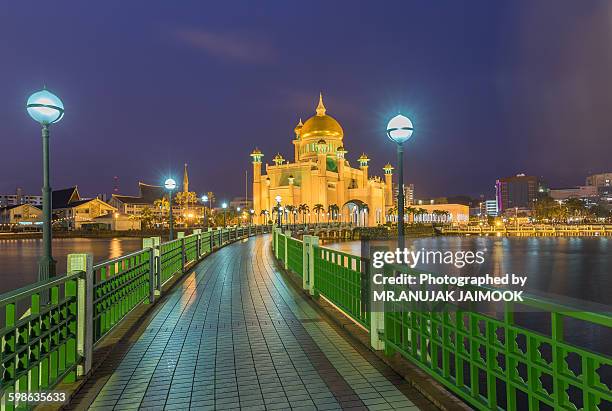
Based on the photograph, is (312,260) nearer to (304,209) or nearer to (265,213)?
(304,209)

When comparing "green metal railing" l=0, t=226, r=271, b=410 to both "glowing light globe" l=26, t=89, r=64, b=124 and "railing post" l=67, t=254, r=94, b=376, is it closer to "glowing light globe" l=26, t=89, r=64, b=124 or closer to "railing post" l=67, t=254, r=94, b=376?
"railing post" l=67, t=254, r=94, b=376

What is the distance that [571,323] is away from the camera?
59.8 feet

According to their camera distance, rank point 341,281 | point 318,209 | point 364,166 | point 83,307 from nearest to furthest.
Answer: point 83,307, point 341,281, point 318,209, point 364,166

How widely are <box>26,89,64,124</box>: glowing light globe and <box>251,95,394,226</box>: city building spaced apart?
266ft

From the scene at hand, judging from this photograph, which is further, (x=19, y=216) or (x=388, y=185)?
(x=388, y=185)

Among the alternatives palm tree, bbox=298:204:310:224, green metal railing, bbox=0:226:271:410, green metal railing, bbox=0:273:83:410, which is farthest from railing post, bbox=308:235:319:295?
palm tree, bbox=298:204:310:224

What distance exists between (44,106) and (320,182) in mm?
83588

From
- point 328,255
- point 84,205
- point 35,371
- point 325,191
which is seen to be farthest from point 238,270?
point 84,205

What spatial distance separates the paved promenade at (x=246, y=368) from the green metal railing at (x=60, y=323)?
0.45 meters

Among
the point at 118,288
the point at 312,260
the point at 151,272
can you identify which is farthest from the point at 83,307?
the point at 312,260

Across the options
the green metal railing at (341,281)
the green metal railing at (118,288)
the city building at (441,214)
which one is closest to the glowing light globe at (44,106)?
the green metal railing at (118,288)

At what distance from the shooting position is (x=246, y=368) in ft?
20.0

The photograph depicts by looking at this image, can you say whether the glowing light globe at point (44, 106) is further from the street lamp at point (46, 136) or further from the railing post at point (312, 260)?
the railing post at point (312, 260)

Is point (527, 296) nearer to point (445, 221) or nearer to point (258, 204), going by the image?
point (258, 204)
